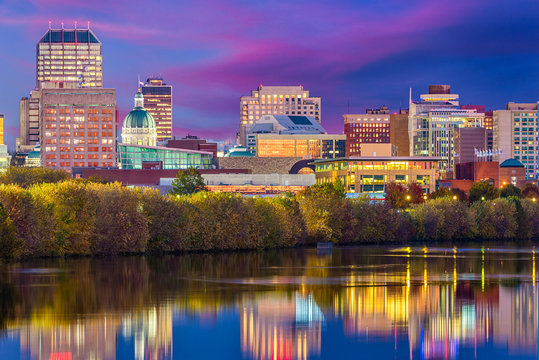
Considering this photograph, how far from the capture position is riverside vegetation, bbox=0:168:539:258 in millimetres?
94250

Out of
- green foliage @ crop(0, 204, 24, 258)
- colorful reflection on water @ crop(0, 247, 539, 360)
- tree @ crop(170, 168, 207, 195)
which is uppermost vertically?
tree @ crop(170, 168, 207, 195)

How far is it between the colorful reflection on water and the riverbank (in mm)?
6916

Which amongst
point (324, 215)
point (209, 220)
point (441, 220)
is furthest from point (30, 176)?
point (441, 220)

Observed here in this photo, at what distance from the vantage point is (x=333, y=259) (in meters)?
98.7

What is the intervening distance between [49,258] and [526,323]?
55587 millimetres

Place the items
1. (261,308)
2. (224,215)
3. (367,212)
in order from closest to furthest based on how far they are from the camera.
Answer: (261,308), (224,215), (367,212)

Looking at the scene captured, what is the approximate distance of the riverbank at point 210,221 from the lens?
309 feet

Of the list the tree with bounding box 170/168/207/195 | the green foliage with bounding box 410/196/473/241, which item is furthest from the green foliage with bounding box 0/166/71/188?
the green foliage with bounding box 410/196/473/241

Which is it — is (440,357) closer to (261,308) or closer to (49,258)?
(261,308)

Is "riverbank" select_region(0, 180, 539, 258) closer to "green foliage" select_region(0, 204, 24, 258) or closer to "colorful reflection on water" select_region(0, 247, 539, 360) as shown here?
"green foliage" select_region(0, 204, 24, 258)

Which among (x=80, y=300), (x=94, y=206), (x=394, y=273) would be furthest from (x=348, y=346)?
(x=94, y=206)

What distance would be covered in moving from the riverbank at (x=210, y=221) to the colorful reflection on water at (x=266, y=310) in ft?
22.7

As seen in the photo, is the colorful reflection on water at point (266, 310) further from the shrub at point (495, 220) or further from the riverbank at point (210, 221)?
the shrub at point (495, 220)

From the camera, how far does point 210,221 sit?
110500 millimetres
